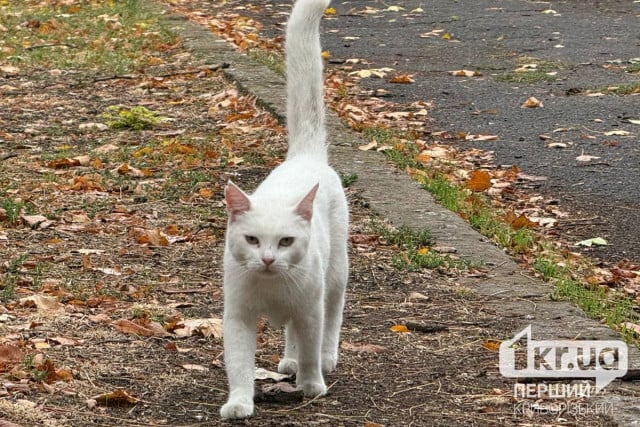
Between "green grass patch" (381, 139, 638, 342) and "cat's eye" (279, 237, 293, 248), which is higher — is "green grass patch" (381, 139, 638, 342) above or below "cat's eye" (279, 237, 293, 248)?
below

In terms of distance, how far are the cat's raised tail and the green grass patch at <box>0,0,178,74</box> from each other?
5.29 meters

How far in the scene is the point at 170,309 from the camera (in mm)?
4418

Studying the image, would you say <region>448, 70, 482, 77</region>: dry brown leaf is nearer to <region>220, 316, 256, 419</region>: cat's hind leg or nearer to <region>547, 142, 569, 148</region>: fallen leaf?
<region>547, 142, 569, 148</region>: fallen leaf

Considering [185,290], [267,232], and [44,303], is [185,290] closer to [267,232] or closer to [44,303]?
[44,303]

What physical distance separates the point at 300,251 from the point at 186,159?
342cm

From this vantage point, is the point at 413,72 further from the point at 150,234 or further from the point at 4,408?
the point at 4,408

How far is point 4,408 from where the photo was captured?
3.32 metres

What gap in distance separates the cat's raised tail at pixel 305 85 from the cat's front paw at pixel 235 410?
124 centimetres

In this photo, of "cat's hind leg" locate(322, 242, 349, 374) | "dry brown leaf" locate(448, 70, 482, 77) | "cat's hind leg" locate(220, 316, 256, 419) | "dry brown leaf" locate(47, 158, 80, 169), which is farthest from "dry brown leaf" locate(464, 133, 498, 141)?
"cat's hind leg" locate(220, 316, 256, 419)

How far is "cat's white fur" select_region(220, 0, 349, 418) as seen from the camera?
341 centimetres

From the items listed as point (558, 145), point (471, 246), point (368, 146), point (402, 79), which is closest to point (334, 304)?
point (471, 246)

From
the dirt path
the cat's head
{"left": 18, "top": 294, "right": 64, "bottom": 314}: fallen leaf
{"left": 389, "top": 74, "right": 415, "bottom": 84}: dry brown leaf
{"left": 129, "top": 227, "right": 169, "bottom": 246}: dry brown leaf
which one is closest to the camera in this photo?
the cat's head

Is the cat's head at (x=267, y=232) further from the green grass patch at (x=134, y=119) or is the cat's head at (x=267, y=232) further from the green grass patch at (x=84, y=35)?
the green grass patch at (x=84, y=35)

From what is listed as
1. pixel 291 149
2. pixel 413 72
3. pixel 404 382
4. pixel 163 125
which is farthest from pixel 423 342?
pixel 413 72
